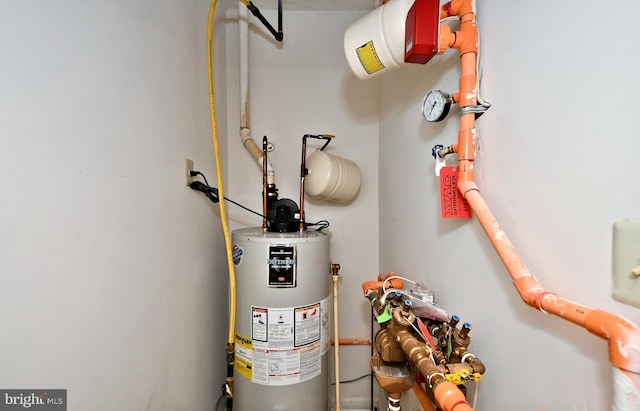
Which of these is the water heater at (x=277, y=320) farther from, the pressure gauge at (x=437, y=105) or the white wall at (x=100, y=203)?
the pressure gauge at (x=437, y=105)

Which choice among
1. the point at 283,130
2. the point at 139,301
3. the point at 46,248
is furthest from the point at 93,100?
the point at 283,130

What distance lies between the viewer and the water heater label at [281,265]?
2.94 ft

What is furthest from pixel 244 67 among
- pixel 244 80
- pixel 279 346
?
pixel 279 346

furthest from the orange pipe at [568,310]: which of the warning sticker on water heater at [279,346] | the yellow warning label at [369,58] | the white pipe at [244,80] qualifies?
the white pipe at [244,80]

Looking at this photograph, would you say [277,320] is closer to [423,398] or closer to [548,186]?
[423,398]

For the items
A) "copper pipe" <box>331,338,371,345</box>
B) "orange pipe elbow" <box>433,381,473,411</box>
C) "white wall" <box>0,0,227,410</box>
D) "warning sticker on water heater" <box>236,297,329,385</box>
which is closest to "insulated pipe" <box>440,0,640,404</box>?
"orange pipe elbow" <box>433,381,473,411</box>

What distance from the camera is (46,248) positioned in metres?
0.46

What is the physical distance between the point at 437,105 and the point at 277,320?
85cm

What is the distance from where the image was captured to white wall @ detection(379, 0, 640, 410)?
0.35 metres

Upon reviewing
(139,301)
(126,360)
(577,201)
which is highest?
(577,201)

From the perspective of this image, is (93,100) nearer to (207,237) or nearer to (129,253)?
(129,253)

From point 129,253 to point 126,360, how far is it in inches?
10.5

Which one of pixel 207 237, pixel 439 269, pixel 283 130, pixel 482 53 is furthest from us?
pixel 283 130

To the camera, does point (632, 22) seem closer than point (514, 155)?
Yes
